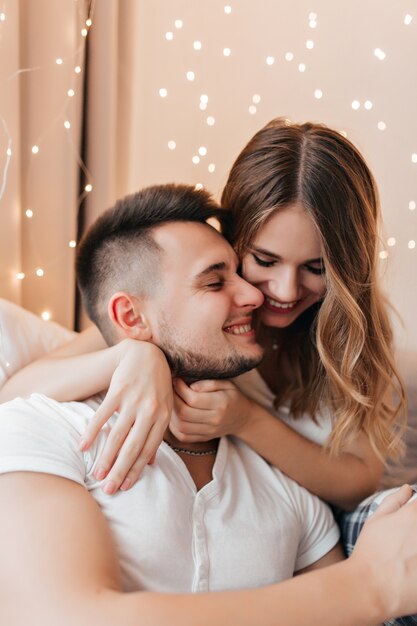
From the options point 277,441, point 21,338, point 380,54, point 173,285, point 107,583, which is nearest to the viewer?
point 107,583

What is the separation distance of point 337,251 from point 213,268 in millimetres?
247

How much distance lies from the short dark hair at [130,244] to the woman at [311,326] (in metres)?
0.11

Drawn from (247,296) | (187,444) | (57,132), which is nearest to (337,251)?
(247,296)

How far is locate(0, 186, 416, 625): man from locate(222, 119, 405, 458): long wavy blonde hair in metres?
0.13

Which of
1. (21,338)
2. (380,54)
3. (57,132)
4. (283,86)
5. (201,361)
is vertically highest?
(380,54)

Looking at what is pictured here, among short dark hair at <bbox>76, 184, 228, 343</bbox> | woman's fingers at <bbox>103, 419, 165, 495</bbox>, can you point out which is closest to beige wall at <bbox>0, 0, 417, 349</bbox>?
short dark hair at <bbox>76, 184, 228, 343</bbox>

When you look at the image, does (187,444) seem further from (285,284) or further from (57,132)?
(57,132)

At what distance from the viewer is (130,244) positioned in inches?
55.4

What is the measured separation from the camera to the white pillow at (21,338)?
1.59 m

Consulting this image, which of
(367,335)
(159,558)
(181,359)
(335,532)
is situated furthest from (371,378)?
(159,558)

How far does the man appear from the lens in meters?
1.01

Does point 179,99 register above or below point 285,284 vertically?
above

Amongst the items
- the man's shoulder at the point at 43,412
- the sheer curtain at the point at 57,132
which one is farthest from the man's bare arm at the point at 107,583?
the sheer curtain at the point at 57,132

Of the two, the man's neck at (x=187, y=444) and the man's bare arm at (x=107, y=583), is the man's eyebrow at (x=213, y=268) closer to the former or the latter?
the man's neck at (x=187, y=444)
